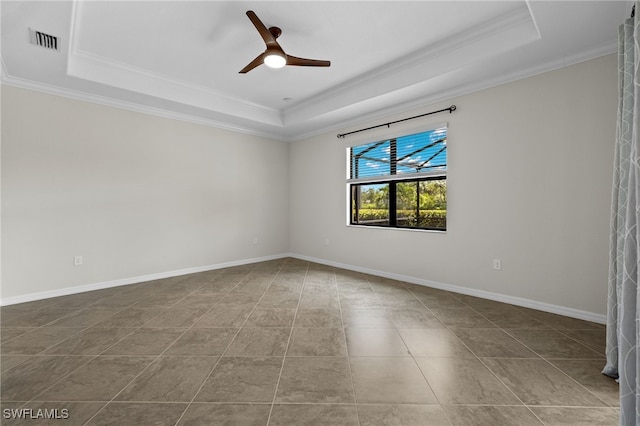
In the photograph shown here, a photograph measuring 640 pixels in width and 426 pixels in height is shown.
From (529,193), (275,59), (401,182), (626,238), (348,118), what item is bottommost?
(626,238)

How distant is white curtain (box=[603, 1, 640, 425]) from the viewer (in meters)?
1.09

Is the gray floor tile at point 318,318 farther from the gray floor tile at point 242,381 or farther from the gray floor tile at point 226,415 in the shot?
the gray floor tile at point 226,415

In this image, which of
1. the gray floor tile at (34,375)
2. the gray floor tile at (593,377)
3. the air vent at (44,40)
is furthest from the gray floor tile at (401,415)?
the air vent at (44,40)

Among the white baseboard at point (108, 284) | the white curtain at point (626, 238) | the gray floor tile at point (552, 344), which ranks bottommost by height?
the gray floor tile at point (552, 344)

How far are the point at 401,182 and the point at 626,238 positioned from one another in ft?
9.74

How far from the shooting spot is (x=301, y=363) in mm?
1881

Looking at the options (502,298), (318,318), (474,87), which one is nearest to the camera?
(318,318)

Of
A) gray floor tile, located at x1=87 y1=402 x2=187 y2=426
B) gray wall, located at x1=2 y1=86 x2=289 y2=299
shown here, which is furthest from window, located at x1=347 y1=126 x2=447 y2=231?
gray floor tile, located at x1=87 y1=402 x2=187 y2=426

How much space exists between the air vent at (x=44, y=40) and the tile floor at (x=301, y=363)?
265 centimetres

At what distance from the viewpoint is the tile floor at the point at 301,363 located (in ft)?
4.73

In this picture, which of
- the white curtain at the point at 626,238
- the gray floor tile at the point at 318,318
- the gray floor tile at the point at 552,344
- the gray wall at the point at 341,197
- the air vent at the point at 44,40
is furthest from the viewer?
the gray wall at the point at 341,197

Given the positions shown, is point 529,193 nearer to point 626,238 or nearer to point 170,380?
point 626,238

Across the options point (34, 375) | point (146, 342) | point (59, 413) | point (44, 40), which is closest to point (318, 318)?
point (146, 342)

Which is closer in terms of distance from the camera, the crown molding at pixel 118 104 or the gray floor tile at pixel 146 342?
the gray floor tile at pixel 146 342
